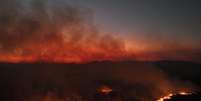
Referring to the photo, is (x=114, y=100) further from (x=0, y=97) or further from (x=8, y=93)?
(x=8, y=93)

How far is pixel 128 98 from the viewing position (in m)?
110

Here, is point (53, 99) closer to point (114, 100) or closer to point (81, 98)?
point (81, 98)

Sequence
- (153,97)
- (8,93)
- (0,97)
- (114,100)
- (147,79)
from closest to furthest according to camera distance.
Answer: (114,100)
(153,97)
(0,97)
(8,93)
(147,79)

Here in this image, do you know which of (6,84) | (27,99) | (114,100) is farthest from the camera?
(6,84)

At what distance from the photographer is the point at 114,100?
109 m

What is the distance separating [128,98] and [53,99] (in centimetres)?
3371

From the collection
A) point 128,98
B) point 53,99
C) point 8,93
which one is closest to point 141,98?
point 128,98

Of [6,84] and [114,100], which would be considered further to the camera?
[6,84]

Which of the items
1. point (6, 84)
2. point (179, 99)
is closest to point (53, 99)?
point (179, 99)

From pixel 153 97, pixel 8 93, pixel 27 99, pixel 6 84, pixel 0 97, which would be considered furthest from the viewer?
pixel 6 84

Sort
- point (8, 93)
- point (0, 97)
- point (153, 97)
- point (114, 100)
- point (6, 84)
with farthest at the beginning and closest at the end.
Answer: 1. point (6, 84)
2. point (8, 93)
3. point (0, 97)
4. point (153, 97)
5. point (114, 100)

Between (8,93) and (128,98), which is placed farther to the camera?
(8,93)

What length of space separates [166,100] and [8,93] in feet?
Answer: 309

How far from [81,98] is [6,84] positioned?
9390cm
